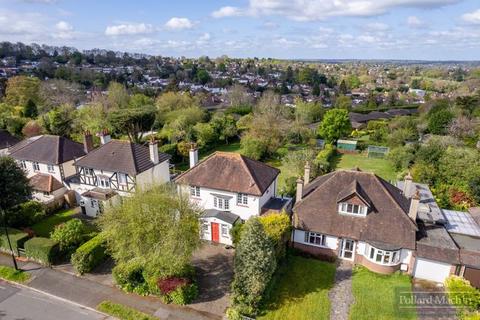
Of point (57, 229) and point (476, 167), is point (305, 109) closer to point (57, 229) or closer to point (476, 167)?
point (476, 167)

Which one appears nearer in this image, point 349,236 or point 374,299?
point 374,299

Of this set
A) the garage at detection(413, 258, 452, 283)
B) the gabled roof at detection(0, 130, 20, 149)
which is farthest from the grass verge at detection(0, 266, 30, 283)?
the garage at detection(413, 258, 452, 283)

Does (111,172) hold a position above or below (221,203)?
above

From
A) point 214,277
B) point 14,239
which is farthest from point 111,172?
point 214,277

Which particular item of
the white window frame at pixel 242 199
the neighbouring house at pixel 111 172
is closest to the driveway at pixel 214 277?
the white window frame at pixel 242 199

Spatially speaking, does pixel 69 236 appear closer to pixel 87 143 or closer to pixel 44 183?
pixel 44 183

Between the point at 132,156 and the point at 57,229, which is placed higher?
the point at 132,156

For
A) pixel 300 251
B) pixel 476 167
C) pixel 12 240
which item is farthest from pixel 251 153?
pixel 12 240

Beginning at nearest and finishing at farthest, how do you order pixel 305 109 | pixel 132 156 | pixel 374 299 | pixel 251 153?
pixel 374 299
pixel 132 156
pixel 251 153
pixel 305 109
